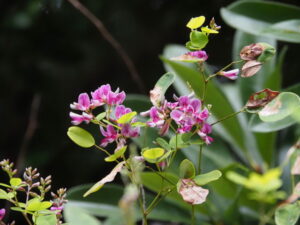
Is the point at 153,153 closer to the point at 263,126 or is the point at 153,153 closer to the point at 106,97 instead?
the point at 106,97

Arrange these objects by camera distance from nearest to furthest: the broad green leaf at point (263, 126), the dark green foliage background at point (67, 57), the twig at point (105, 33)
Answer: the broad green leaf at point (263, 126)
the twig at point (105, 33)
the dark green foliage background at point (67, 57)

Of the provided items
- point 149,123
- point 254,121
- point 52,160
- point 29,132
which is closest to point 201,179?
point 149,123

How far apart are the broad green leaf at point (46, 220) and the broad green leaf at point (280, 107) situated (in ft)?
0.77

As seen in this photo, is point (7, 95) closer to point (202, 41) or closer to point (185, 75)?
point (185, 75)

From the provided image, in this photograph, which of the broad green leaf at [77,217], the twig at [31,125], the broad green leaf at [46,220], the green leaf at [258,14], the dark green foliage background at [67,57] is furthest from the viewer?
the dark green foliage background at [67,57]

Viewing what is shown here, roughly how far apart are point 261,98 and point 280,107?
4cm

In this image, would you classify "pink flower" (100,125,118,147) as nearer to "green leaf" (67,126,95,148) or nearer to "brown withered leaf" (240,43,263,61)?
"green leaf" (67,126,95,148)

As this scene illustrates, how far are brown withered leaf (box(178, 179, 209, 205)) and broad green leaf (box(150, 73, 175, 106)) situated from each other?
0.28 ft

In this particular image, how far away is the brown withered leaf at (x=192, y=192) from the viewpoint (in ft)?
1.66

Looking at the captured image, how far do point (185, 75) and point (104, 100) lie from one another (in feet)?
2.16

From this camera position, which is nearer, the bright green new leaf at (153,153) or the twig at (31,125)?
the bright green new leaf at (153,153)

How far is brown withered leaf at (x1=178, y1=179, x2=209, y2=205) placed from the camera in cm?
51

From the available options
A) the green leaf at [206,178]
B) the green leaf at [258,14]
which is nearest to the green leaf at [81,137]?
the green leaf at [206,178]

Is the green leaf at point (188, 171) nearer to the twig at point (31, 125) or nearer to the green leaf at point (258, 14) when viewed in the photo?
the green leaf at point (258, 14)
